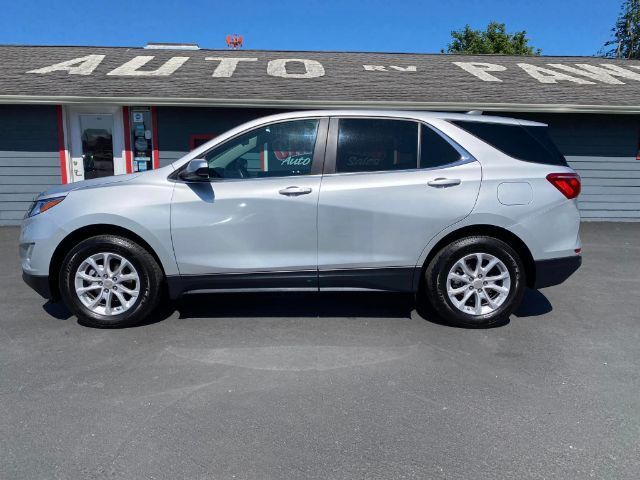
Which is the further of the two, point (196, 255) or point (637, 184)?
point (637, 184)

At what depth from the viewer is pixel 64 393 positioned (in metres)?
3.13

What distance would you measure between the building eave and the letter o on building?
5.44 feet

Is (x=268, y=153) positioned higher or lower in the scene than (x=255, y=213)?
higher

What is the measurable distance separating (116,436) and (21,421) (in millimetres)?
616

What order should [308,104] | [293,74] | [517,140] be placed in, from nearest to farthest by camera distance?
[517,140], [308,104], [293,74]

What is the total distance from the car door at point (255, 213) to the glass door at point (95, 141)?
6307 mm

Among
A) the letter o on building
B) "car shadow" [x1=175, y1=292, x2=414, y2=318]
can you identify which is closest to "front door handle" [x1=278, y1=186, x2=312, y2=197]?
"car shadow" [x1=175, y1=292, x2=414, y2=318]

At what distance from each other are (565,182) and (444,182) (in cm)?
104

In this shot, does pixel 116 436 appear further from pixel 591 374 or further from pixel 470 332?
pixel 591 374

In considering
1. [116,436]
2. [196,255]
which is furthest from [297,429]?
[196,255]

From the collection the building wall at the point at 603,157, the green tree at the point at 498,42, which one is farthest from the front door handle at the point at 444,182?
the green tree at the point at 498,42

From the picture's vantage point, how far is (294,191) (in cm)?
402

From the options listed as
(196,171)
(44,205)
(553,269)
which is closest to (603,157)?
(553,269)

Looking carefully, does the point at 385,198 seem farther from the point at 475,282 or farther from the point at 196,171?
the point at 196,171
